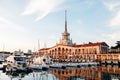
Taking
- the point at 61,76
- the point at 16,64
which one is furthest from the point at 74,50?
the point at 61,76

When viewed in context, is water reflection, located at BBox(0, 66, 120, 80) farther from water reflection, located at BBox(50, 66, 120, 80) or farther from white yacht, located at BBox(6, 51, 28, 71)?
white yacht, located at BBox(6, 51, 28, 71)

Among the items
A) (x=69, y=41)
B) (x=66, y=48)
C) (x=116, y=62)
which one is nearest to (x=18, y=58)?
(x=116, y=62)

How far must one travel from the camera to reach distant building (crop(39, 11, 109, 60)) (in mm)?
136950

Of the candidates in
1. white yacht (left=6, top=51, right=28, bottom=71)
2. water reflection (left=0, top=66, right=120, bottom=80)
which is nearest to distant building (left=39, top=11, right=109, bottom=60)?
white yacht (left=6, top=51, right=28, bottom=71)

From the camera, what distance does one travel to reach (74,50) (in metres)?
150

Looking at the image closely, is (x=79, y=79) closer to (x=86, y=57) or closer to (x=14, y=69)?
(x=14, y=69)

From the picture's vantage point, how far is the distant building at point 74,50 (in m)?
137

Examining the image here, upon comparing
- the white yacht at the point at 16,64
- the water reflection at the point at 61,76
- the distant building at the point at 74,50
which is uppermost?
the distant building at the point at 74,50

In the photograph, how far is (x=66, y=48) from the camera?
15362cm

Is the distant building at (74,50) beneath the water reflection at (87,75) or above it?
above

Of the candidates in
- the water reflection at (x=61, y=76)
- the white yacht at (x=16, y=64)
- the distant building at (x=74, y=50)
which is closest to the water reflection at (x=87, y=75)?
the water reflection at (x=61, y=76)

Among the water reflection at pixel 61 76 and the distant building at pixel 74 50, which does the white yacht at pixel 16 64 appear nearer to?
the water reflection at pixel 61 76

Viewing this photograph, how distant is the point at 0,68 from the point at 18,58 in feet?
20.3

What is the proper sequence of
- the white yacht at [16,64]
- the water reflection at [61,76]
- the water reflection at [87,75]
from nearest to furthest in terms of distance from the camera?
the water reflection at [61,76] < the water reflection at [87,75] < the white yacht at [16,64]
